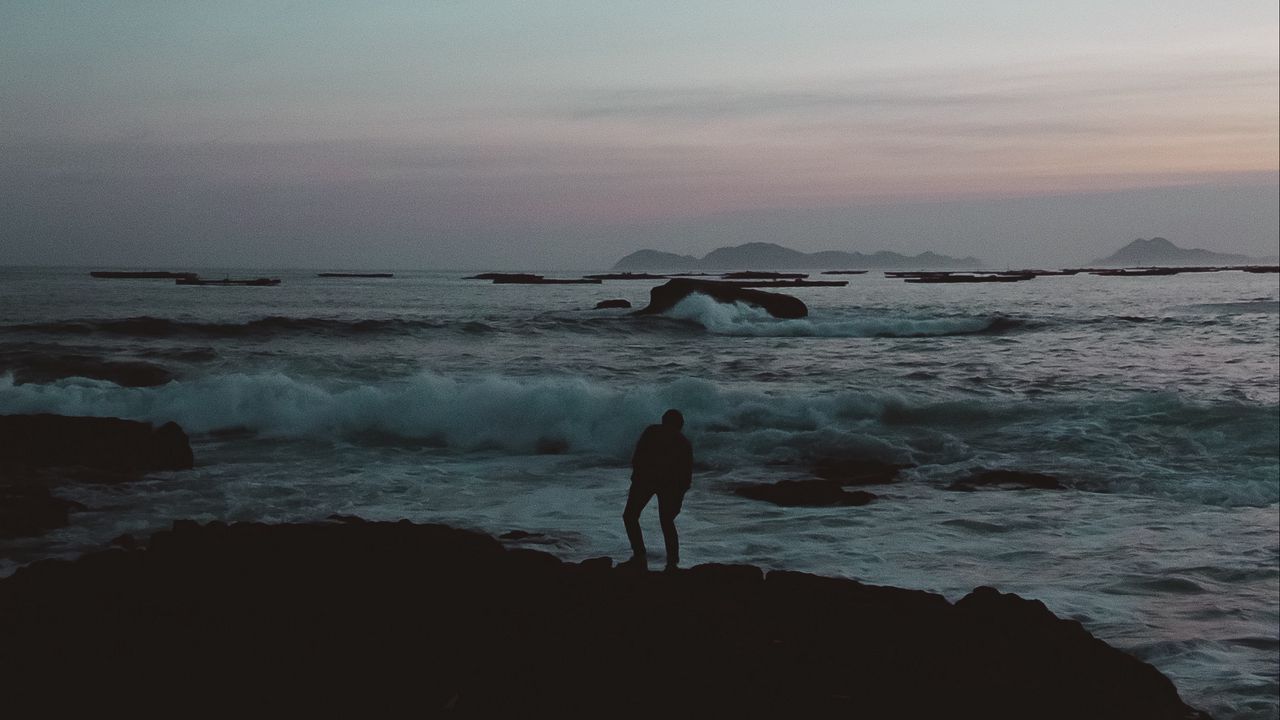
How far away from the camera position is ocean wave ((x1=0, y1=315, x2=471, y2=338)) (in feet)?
125

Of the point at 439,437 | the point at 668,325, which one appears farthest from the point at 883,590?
the point at 668,325

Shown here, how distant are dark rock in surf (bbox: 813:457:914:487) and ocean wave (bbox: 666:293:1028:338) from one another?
27.5 m

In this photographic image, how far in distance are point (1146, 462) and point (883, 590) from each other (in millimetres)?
10687

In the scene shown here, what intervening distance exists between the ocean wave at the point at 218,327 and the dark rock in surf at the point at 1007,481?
29.5 m

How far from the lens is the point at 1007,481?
48.0ft

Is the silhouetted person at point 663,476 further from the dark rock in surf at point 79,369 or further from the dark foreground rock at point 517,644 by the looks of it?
the dark rock in surf at point 79,369

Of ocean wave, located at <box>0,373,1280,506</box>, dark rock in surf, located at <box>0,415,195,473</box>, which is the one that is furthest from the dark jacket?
dark rock in surf, located at <box>0,415,195,473</box>

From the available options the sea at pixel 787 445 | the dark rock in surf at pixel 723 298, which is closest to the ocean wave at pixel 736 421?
the sea at pixel 787 445

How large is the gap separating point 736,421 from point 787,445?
2.63m

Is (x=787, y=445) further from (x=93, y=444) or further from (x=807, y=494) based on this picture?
(x=93, y=444)

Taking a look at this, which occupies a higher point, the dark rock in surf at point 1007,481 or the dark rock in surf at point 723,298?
the dark rock in surf at point 723,298

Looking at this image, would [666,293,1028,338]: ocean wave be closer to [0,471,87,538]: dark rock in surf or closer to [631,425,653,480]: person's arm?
[0,471,87,538]: dark rock in surf

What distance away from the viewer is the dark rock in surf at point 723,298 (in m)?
51.8

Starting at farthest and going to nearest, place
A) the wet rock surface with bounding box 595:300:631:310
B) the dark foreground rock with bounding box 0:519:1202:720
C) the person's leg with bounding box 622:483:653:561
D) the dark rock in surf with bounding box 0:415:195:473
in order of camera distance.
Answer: the wet rock surface with bounding box 595:300:631:310 < the dark rock in surf with bounding box 0:415:195:473 < the person's leg with bounding box 622:483:653:561 < the dark foreground rock with bounding box 0:519:1202:720
